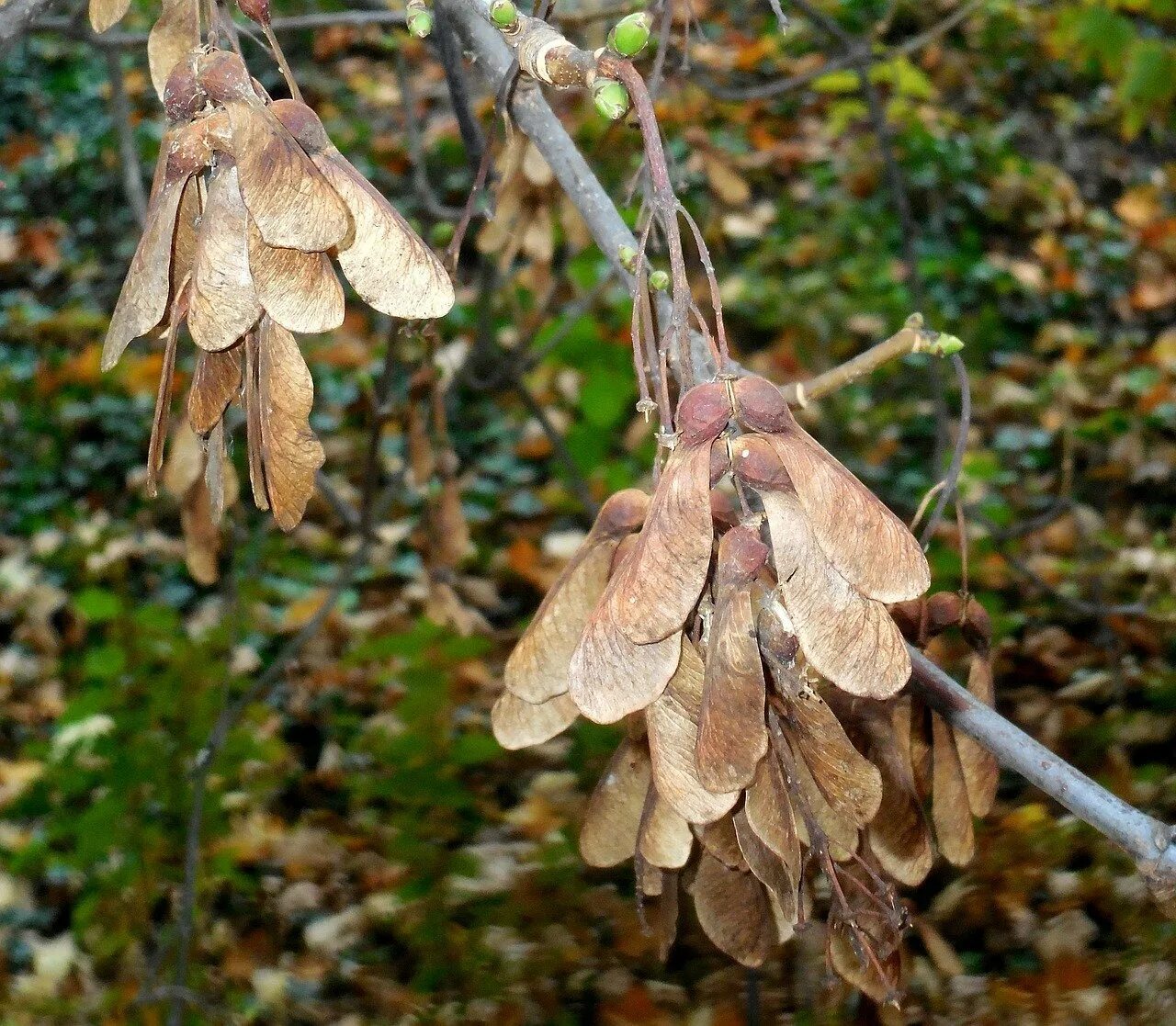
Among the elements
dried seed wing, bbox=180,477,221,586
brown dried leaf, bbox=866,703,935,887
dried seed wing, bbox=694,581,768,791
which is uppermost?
dried seed wing, bbox=694,581,768,791

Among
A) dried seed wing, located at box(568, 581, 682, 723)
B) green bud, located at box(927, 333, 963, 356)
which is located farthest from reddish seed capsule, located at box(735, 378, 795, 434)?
green bud, located at box(927, 333, 963, 356)

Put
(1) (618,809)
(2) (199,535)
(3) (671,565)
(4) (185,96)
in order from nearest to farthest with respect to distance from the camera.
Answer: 1. (3) (671,565)
2. (4) (185,96)
3. (1) (618,809)
4. (2) (199,535)

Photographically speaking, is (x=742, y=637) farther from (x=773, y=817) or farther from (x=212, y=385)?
(x=212, y=385)

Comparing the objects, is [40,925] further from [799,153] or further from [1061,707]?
[799,153]

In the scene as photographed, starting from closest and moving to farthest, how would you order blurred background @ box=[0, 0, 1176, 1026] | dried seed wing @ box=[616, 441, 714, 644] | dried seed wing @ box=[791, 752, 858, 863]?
dried seed wing @ box=[616, 441, 714, 644] < dried seed wing @ box=[791, 752, 858, 863] < blurred background @ box=[0, 0, 1176, 1026]

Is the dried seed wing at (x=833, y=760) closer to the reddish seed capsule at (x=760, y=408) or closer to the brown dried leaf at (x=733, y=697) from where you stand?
the brown dried leaf at (x=733, y=697)

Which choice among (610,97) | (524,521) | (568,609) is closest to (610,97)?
(610,97)

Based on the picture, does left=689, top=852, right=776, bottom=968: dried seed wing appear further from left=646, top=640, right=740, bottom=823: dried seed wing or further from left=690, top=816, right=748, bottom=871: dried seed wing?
left=646, top=640, right=740, bottom=823: dried seed wing

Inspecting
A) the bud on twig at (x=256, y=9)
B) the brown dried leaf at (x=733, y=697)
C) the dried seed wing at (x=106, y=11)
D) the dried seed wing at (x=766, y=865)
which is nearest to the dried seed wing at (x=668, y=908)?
the dried seed wing at (x=766, y=865)
